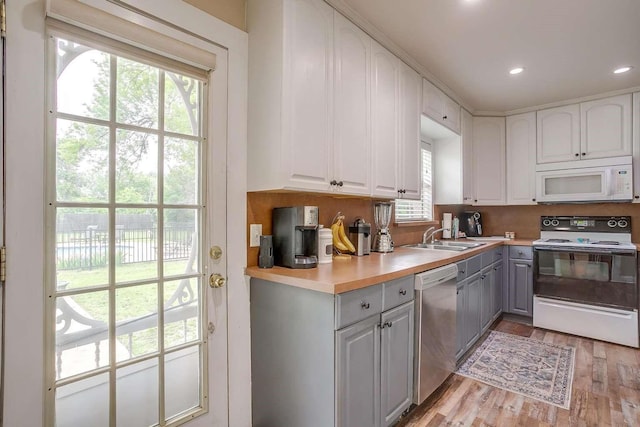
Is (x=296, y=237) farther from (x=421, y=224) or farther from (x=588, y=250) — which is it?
(x=588, y=250)

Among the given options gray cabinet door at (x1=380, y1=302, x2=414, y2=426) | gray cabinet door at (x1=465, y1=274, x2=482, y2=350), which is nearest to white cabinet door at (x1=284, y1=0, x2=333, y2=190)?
gray cabinet door at (x1=380, y1=302, x2=414, y2=426)

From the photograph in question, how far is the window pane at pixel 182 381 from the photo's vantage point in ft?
4.86

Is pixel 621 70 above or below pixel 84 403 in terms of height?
above

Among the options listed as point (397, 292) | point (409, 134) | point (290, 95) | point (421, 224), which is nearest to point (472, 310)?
point (421, 224)

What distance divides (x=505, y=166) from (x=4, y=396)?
4.59m

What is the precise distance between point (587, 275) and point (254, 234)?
3281 mm

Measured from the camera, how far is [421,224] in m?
3.39

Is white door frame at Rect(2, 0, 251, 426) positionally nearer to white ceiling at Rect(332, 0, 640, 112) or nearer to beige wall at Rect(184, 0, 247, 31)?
beige wall at Rect(184, 0, 247, 31)

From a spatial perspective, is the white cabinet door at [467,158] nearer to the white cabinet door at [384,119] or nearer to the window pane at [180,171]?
the white cabinet door at [384,119]

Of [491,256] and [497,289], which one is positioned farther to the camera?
[497,289]

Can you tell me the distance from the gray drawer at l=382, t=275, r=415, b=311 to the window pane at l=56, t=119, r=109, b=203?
1.34 metres

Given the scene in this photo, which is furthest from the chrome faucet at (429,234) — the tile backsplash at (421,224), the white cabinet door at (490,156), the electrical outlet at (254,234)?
the electrical outlet at (254,234)

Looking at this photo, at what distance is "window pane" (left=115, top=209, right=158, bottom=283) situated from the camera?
133cm

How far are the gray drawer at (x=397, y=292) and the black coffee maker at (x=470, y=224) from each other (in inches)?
107
